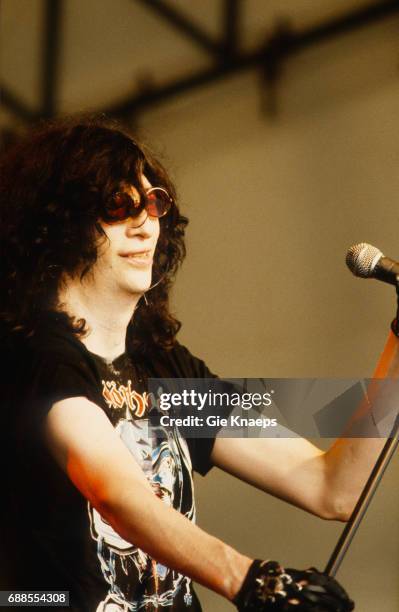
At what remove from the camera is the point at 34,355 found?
1.95m

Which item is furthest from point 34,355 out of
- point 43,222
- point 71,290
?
point 43,222

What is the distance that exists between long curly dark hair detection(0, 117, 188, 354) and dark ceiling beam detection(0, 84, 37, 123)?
15cm

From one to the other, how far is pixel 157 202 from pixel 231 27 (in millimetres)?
442

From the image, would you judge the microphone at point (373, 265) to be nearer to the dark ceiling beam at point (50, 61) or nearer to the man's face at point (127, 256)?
the man's face at point (127, 256)

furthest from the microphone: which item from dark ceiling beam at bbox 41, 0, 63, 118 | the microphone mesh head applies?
dark ceiling beam at bbox 41, 0, 63, 118

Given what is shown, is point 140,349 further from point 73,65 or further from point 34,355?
point 73,65

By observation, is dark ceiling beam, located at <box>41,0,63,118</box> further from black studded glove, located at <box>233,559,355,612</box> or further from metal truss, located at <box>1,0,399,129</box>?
black studded glove, located at <box>233,559,355,612</box>

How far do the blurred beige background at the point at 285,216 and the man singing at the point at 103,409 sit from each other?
0.17ft

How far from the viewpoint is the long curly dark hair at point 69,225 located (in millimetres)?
2014

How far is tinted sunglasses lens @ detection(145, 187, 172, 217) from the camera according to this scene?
2051mm

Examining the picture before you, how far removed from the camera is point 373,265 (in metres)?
1.64

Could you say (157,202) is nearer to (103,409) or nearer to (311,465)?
(103,409)

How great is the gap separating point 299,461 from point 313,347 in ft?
0.81

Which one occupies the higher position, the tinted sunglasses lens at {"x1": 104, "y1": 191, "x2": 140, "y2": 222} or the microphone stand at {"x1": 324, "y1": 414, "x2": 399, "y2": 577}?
the tinted sunglasses lens at {"x1": 104, "y1": 191, "x2": 140, "y2": 222}
